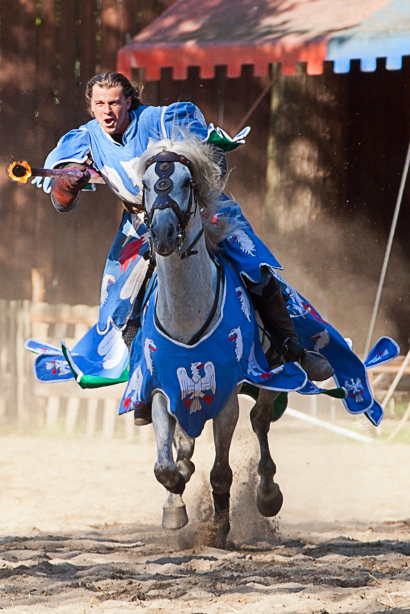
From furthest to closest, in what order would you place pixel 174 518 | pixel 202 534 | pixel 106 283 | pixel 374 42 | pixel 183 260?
pixel 374 42
pixel 202 534
pixel 106 283
pixel 174 518
pixel 183 260

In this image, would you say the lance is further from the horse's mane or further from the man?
the horse's mane

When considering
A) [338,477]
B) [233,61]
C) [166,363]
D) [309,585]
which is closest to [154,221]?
[166,363]

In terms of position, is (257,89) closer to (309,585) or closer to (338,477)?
(338,477)

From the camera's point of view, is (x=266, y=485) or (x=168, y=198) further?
(x=266, y=485)

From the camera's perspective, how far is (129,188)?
410 centimetres

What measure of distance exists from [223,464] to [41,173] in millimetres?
1576

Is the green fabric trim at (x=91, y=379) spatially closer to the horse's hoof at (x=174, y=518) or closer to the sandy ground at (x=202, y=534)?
the horse's hoof at (x=174, y=518)

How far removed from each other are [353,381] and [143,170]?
6.45 feet

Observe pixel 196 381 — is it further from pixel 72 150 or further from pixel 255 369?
pixel 72 150

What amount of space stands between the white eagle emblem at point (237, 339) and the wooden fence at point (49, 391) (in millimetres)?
4069

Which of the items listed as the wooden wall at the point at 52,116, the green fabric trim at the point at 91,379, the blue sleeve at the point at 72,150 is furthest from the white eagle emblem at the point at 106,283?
the wooden wall at the point at 52,116

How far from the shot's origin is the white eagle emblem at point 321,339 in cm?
482

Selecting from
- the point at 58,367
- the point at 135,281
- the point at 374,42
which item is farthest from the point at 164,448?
the point at 374,42

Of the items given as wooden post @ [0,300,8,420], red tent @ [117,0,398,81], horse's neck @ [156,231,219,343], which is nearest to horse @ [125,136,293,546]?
horse's neck @ [156,231,219,343]
